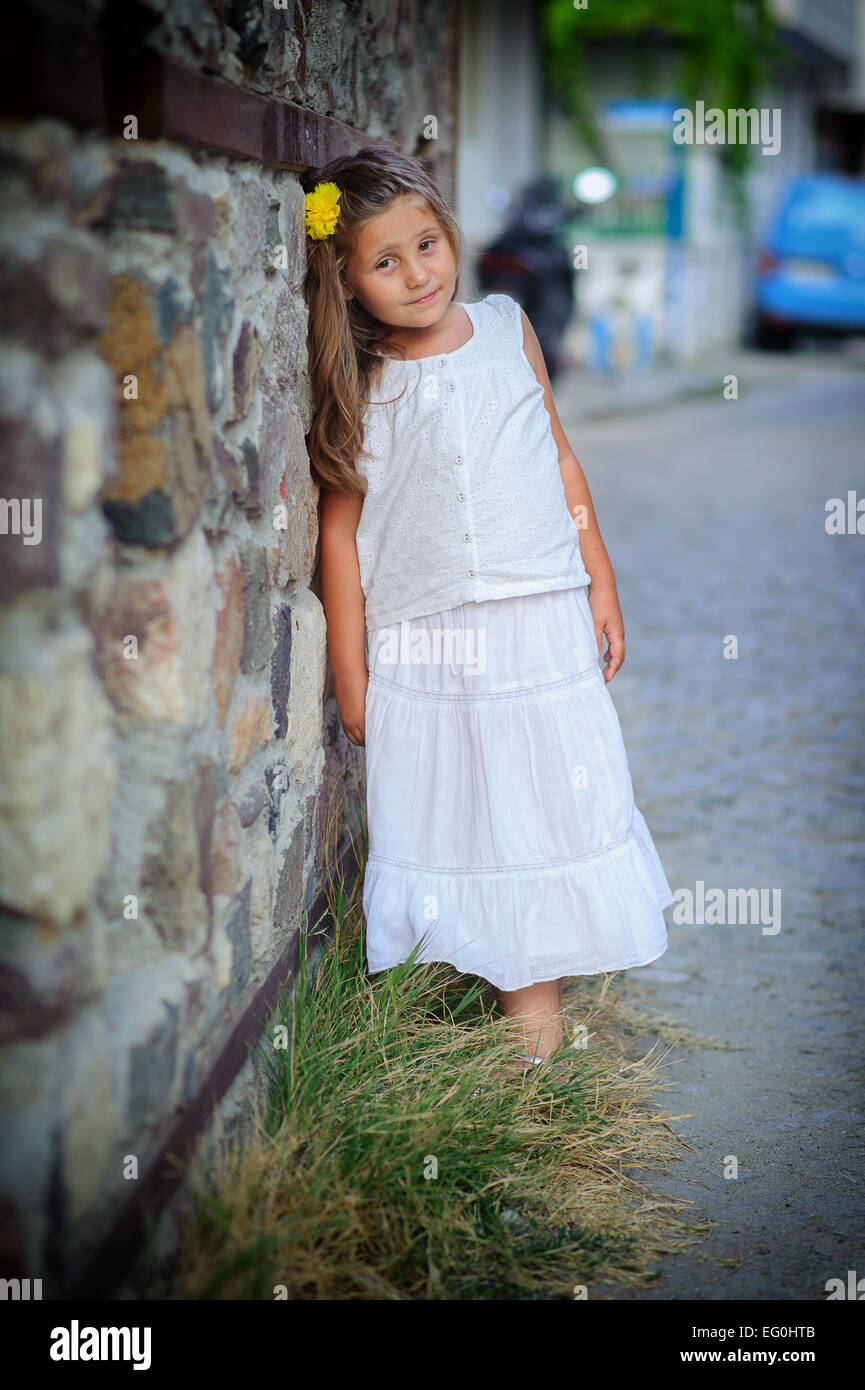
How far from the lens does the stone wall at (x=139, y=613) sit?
1.33m

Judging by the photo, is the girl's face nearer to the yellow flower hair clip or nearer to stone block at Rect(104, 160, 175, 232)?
the yellow flower hair clip

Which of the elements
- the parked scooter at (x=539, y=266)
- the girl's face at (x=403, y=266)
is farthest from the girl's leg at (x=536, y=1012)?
the parked scooter at (x=539, y=266)

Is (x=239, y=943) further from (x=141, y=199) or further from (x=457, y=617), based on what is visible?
(x=141, y=199)

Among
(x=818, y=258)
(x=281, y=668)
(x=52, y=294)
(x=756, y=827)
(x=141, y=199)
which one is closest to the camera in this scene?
(x=52, y=294)

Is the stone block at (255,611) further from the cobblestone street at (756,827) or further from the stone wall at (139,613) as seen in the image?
the cobblestone street at (756,827)

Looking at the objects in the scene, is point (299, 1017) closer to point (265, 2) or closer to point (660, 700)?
point (265, 2)

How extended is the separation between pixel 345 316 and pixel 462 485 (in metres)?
0.33

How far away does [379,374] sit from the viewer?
7.75 feet

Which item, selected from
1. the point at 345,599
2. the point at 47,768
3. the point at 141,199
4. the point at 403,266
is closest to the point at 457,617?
the point at 345,599

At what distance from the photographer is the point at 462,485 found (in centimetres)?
231

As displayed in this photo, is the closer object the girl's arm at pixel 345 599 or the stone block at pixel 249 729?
the stone block at pixel 249 729

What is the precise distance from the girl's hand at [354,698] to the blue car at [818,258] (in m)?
12.7
